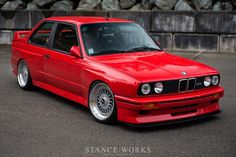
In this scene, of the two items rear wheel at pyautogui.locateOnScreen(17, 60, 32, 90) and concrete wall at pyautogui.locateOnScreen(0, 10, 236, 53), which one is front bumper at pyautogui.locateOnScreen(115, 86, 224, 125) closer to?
rear wheel at pyautogui.locateOnScreen(17, 60, 32, 90)

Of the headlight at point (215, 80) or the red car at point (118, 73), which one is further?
the headlight at point (215, 80)

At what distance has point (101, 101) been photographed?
245 inches

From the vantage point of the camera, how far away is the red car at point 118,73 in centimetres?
574

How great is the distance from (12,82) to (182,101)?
175 inches

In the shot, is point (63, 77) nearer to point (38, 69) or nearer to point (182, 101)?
point (38, 69)

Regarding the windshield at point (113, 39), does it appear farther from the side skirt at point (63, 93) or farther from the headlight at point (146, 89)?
the headlight at point (146, 89)

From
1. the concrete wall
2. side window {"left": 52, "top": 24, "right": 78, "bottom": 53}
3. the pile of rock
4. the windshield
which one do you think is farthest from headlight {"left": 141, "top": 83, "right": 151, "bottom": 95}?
the pile of rock

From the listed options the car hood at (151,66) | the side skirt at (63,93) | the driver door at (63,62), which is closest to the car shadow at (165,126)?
the car hood at (151,66)

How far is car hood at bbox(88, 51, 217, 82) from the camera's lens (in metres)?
5.84

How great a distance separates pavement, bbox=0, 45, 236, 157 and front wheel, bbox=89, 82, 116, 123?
0.13 meters

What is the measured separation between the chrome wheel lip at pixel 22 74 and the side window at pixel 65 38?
1206 millimetres

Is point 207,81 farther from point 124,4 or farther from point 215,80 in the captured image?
point 124,4

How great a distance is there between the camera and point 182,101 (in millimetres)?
5820

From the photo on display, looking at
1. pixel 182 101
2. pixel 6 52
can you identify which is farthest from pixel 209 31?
pixel 182 101
